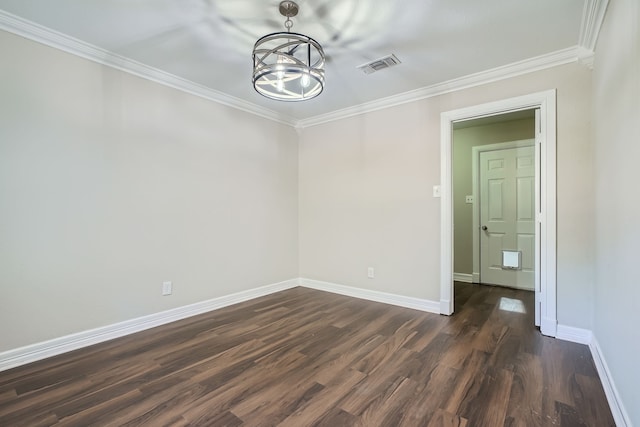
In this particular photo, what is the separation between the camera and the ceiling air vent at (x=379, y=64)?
265 cm

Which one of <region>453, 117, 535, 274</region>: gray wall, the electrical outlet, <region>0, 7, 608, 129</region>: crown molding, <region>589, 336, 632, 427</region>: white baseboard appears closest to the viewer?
<region>589, 336, 632, 427</region>: white baseboard

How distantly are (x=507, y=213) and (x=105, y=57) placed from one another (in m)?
5.31

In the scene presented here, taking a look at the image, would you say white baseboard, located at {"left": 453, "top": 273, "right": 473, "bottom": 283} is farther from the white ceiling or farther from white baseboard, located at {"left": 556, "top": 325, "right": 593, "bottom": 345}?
the white ceiling

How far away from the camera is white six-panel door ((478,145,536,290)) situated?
4336 millimetres

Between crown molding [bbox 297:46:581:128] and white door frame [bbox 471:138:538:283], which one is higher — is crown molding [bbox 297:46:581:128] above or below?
above

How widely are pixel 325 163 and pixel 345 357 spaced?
8.99ft

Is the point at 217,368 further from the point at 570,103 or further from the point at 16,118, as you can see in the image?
the point at 570,103

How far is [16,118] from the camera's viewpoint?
2.17m

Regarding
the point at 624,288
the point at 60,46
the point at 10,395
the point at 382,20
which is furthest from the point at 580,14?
the point at 10,395

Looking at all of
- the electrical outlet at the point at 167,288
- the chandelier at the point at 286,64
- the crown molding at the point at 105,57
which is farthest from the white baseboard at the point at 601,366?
the crown molding at the point at 105,57

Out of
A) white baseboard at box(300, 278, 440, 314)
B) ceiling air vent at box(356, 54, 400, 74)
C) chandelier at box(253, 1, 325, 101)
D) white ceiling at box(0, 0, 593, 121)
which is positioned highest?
white ceiling at box(0, 0, 593, 121)

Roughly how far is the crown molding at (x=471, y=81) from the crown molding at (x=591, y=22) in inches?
4.8

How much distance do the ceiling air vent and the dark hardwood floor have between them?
98.5 inches

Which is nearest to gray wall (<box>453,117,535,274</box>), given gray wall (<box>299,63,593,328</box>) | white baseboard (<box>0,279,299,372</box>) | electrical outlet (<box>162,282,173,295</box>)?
gray wall (<box>299,63,593,328</box>)
